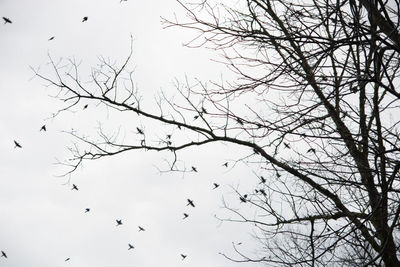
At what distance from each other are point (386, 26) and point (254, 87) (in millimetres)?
871

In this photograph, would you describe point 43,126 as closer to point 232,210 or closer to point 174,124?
point 174,124

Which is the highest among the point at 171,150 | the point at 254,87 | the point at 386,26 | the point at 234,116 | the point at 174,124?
the point at 174,124

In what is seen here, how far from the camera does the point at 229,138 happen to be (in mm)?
4055

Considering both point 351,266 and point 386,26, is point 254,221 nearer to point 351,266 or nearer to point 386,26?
point 351,266

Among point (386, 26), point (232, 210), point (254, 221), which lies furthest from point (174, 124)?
point (386, 26)

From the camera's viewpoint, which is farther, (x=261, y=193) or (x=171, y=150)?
(x=171, y=150)

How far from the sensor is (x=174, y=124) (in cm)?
420

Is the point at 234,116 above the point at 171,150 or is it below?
below

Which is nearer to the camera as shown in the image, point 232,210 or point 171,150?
point 232,210

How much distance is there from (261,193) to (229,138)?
0.80m


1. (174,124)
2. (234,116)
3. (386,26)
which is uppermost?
(174,124)

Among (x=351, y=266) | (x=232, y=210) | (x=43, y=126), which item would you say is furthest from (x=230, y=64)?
(x=43, y=126)

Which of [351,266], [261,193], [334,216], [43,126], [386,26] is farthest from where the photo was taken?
[43,126]

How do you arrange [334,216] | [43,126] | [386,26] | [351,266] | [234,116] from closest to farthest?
[386,26]
[234,116]
[334,216]
[351,266]
[43,126]
